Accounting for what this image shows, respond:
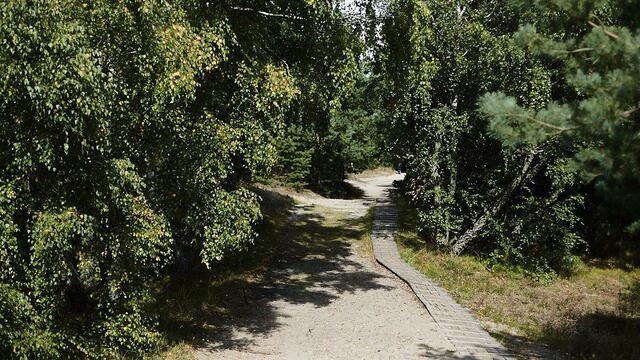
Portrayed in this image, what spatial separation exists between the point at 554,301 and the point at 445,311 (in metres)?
3.03

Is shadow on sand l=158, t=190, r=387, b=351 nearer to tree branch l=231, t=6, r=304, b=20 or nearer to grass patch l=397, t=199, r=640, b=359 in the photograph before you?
grass patch l=397, t=199, r=640, b=359

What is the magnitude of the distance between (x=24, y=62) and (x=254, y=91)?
3717 millimetres

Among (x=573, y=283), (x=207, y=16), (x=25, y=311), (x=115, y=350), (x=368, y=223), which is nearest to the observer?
(x=25, y=311)

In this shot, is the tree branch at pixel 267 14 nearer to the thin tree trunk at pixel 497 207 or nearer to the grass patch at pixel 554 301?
the grass patch at pixel 554 301

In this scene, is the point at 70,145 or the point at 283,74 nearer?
the point at 70,145

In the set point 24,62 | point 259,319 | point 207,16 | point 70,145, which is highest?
point 207,16

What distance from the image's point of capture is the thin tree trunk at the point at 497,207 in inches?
579

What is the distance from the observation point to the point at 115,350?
24.0 ft

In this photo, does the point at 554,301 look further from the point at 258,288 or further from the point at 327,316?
the point at 258,288

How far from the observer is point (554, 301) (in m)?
12.1

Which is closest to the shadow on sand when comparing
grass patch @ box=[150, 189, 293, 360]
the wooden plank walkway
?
grass patch @ box=[150, 189, 293, 360]

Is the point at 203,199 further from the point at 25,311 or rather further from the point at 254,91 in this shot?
the point at 25,311

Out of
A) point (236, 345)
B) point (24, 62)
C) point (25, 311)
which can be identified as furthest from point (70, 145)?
point (236, 345)

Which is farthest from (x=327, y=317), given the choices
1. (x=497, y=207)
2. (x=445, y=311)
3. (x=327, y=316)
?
(x=497, y=207)
